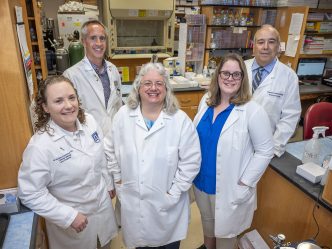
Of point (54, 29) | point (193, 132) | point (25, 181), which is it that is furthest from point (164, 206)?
point (54, 29)

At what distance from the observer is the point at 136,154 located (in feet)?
4.52

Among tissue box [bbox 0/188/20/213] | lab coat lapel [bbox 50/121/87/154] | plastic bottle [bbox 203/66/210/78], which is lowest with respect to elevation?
tissue box [bbox 0/188/20/213]

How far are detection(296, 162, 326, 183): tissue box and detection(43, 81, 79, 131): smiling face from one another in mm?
1284

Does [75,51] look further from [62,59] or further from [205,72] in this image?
[205,72]

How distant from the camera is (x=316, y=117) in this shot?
7.29ft

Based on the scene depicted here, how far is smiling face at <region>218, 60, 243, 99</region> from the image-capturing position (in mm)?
1411

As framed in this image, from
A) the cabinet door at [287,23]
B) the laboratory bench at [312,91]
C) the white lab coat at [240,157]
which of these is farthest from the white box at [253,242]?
the cabinet door at [287,23]

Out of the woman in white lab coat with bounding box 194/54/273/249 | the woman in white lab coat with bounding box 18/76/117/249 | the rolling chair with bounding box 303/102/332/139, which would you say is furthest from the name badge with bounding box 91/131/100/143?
the rolling chair with bounding box 303/102/332/139

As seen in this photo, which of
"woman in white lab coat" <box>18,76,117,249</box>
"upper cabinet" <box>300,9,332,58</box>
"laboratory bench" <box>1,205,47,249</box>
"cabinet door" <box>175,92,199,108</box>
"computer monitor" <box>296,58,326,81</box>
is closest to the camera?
"laboratory bench" <box>1,205,47,249</box>

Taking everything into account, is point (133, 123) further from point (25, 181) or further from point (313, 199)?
point (313, 199)

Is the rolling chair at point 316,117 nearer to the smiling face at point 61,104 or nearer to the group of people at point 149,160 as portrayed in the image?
the group of people at point 149,160

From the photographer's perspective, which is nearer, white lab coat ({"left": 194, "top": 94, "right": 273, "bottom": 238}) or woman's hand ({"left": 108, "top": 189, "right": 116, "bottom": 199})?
white lab coat ({"left": 194, "top": 94, "right": 273, "bottom": 238})

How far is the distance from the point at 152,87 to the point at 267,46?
3.65ft

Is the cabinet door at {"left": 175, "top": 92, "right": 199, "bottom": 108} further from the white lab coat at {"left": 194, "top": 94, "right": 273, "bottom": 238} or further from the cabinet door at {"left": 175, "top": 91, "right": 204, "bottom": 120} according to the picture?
the white lab coat at {"left": 194, "top": 94, "right": 273, "bottom": 238}
